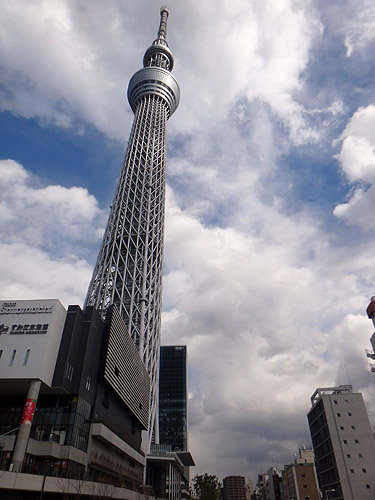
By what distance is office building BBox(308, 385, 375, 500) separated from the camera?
76938 millimetres

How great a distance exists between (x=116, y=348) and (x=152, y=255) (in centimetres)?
4640

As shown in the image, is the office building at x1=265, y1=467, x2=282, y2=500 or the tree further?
the office building at x1=265, y1=467, x2=282, y2=500

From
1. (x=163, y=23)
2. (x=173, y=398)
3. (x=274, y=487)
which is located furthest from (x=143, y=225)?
(x=274, y=487)

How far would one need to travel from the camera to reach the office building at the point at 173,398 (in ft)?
448

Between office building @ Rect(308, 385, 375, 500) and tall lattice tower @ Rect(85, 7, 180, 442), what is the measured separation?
1476 inches

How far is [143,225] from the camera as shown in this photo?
324 feet

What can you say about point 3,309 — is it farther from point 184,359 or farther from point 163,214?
point 184,359

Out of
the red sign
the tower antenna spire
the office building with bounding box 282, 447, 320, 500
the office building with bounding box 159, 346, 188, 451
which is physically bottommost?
the red sign

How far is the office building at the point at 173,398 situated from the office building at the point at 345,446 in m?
57.1

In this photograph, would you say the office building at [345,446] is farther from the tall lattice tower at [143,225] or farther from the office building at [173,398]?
the office building at [173,398]

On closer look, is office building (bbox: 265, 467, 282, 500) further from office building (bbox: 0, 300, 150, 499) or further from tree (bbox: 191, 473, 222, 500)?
office building (bbox: 0, 300, 150, 499)

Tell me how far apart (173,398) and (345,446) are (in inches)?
3028

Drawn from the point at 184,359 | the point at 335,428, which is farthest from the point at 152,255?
the point at 184,359

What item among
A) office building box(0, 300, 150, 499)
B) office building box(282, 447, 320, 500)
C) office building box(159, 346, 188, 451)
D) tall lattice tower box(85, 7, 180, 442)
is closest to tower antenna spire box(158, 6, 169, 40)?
tall lattice tower box(85, 7, 180, 442)
